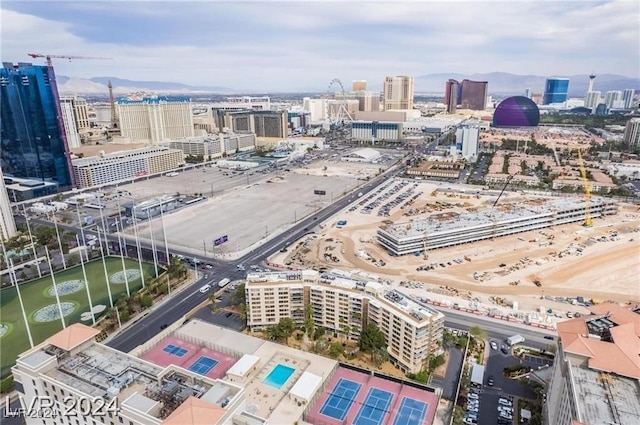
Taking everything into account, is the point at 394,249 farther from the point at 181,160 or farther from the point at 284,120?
the point at 284,120

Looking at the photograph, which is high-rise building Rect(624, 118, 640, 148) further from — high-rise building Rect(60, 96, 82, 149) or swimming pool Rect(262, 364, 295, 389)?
high-rise building Rect(60, 96, 82, 149)

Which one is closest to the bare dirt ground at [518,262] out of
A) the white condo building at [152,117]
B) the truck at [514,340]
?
the truck at [514,340]

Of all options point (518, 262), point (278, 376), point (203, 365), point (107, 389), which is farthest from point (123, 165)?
point (518, 262)

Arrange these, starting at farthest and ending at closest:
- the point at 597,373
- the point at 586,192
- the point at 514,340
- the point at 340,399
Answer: the point at 586,192 < the point at 514,340 < the point at 340,399 < the point at 597,373

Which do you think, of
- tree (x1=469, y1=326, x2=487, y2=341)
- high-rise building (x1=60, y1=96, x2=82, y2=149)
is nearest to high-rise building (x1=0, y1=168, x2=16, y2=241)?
tree (x1=469, y1=326, x2=487, y2=341)

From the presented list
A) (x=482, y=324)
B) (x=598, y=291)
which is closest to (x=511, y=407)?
(x=482, y=324)

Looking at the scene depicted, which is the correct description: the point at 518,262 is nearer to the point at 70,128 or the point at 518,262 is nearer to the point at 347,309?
the point at 347,309

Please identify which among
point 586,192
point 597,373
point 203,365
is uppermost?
point 597,373
